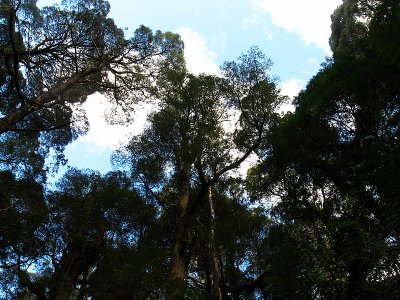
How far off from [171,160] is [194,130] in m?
1.44

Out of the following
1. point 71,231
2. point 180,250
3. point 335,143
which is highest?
point 335,143

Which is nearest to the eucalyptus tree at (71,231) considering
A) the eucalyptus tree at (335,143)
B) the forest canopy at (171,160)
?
the forest canopy at (171,160)

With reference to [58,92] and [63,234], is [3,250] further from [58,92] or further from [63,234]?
[58,92]

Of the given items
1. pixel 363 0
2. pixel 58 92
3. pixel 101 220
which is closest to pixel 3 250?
pixel 101 220

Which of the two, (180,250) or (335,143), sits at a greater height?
(335,143)

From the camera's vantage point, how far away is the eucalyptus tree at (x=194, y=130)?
1309 cm

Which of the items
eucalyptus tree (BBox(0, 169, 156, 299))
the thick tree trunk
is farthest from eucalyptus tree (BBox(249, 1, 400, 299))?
eucalyptus tree (BBox(0, 169, 156, 299))

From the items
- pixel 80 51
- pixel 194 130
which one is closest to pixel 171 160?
pixel 194 130

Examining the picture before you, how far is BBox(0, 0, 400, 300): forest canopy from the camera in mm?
10062

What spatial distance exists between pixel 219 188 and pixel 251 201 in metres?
1.42

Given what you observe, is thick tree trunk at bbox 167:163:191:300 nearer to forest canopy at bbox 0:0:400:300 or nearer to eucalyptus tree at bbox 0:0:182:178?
forest canopy at bbox 0:0:400:300

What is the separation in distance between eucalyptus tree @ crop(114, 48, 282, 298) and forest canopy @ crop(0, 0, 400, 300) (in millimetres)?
51

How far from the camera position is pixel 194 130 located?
13828 mm

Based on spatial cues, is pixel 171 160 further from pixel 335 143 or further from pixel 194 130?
pixel 335 143
